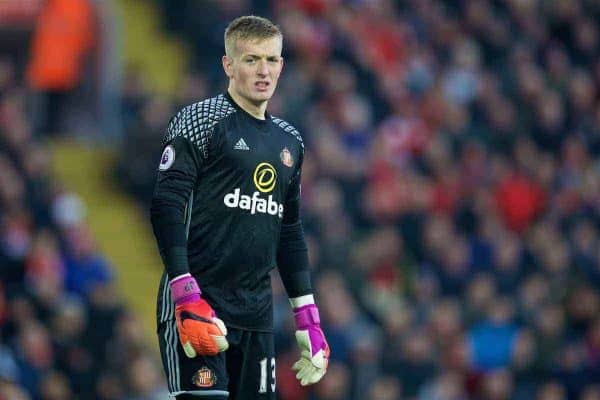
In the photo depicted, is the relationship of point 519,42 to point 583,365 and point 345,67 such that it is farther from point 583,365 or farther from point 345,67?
point 583,365

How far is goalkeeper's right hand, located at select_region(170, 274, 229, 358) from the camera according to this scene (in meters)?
6.17

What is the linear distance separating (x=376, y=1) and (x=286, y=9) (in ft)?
8.29

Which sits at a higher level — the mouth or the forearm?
the mouth

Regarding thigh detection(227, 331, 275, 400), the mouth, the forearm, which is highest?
the mouth

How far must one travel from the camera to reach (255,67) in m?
6.51

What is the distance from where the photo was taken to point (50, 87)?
14.7 meters

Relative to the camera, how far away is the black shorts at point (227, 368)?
6363mm

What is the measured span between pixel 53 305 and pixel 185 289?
5.78 m

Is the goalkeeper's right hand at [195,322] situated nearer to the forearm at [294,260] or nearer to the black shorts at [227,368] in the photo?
the black shorts at [227,368]

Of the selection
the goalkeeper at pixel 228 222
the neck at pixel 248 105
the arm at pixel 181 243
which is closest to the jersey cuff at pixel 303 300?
the goalkeeper at pixel 228 222

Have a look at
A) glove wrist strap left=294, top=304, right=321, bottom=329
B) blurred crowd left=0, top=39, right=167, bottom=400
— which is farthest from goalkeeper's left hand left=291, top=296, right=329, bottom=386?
blurred crowd left=0, top=39, right=167, bottom=400

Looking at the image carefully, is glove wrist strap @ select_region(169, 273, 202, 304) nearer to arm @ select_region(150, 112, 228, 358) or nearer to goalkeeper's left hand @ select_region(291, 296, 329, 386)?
arm @ select_region(150, 112, 228, 358)

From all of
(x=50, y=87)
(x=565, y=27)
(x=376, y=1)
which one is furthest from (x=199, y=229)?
(x=565, y=27)

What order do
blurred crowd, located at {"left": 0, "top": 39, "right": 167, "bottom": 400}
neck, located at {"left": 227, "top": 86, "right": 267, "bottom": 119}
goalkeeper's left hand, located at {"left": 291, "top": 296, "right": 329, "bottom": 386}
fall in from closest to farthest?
1. neck, located at {"left": 227, "top": 86, "right": 267, "bottom": 119}
2. goalkeeper's left hand, located at {"left": 291, "top": 296, "right": 329, "bottom": 386}
3. blurred crowd, located at {"left": 0, "top": 39, "right": 167, "bottom": 400}
